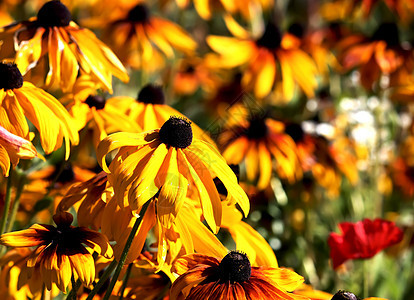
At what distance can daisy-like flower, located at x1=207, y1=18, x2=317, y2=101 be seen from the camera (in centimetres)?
181

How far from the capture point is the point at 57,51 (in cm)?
102

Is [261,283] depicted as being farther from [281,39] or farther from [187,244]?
[281,39]

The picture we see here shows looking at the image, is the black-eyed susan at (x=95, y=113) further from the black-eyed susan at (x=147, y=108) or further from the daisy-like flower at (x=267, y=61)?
the daisy-like flower at (x=267, y=61)

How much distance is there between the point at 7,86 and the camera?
2.86ft

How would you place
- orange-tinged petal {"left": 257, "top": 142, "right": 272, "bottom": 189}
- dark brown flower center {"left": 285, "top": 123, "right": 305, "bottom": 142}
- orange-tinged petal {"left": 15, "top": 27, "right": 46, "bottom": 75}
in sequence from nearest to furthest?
orange-tinged petal {"left": 15, "top": 27, "right": 46, "bottom": 75} < orange-tinged petal {"left": 257, "top": 142, "right": 272, "bottom": 189} < dark brown flower center {"left": 285, "top": 123, "right": 305, "bottom": 142}

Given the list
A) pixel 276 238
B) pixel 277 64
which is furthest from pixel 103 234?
pixel 277 64

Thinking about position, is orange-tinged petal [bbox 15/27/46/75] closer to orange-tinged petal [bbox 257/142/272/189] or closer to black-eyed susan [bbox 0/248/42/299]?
black-eyed susan [bbox 0/248/42/299]

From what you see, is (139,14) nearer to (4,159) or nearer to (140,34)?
(140,34)

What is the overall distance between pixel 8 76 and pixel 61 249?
0.26 meters

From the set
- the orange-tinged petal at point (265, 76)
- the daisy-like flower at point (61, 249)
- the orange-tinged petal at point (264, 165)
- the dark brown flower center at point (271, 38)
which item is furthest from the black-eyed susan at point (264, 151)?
the daisy-like flower at point (61, 249)

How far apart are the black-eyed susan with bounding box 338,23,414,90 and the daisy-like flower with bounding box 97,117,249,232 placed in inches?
42.6

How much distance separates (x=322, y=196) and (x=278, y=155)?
0.46m

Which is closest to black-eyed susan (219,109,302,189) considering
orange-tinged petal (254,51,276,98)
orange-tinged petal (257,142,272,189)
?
orange-tinged petal (257,142,272,189)

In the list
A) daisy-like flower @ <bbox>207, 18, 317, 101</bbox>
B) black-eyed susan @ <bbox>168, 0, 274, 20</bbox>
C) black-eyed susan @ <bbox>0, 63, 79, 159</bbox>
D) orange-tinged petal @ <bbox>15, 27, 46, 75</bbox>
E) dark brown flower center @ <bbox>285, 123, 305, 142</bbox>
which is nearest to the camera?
black-eyed susan @ <bbox>0, 63, 79, 159</bbox>
